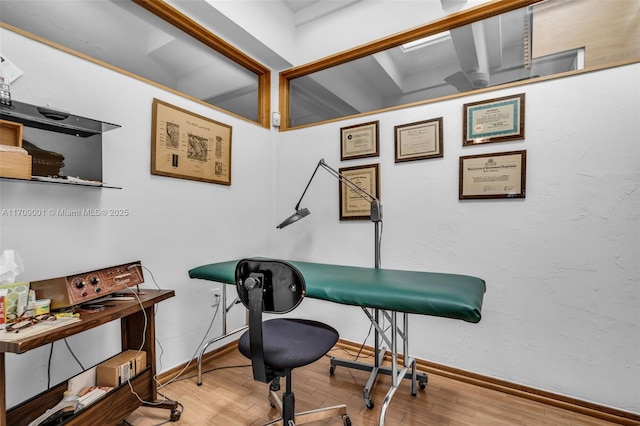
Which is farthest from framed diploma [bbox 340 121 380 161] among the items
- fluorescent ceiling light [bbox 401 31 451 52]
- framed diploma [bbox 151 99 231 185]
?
framed diploma [bbox 151 99 231 185]

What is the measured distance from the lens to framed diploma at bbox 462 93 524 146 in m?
1.94

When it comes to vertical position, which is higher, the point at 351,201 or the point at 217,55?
the point at 217,55

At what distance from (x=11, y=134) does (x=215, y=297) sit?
1624mm

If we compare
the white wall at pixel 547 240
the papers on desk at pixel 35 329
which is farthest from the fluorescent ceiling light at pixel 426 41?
the papers on desk at pixel 35 329

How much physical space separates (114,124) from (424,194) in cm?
211

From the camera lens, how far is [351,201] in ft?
8.40

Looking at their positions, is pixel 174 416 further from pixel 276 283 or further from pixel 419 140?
pixel 419 140

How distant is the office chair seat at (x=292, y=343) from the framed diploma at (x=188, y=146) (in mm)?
1291

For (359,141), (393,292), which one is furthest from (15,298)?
(359,141)

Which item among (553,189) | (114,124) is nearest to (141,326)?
(114,124)

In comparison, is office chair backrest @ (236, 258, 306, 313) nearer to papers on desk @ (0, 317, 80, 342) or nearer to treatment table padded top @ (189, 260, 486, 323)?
treatment table padded top @ (189, 260, 486, 323)

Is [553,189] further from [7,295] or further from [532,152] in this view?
[7,295]

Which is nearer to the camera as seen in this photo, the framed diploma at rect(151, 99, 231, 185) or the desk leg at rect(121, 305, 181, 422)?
the desk leg at rect(121, 305, 181, 422)

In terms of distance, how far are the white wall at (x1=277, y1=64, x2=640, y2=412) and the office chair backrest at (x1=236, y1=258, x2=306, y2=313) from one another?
4.37ft
